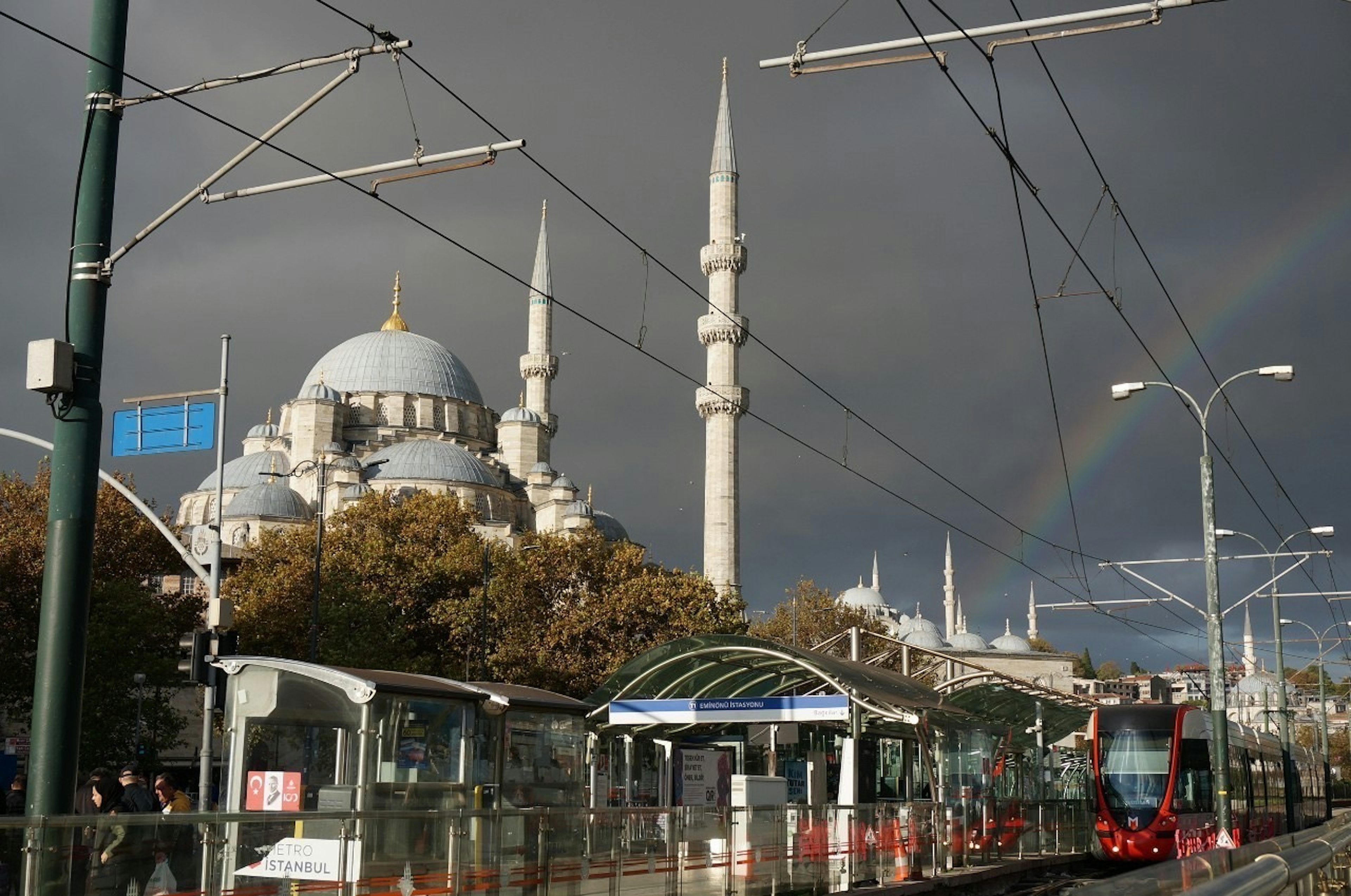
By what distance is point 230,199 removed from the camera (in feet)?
40.1

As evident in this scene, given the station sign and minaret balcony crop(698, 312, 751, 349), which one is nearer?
the station sign

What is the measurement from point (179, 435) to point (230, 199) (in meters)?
3.60

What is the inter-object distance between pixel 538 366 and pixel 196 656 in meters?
78.6

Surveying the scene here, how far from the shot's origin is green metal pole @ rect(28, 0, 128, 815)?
28.8ft

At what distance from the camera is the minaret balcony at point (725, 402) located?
6619 cm

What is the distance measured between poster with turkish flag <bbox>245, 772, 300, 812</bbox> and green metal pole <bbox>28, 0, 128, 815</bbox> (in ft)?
13.7

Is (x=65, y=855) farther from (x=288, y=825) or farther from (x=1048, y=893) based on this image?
(x=1048, y=893)

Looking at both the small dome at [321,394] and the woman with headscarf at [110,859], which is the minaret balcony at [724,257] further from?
→ the woman with headscarf at [110,859]

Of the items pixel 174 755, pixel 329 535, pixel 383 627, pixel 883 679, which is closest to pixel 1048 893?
pixel 883 679

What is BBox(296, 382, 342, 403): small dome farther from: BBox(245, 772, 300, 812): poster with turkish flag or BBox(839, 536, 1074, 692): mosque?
BBox(245, 772, 300, 812): poster with turkish flag

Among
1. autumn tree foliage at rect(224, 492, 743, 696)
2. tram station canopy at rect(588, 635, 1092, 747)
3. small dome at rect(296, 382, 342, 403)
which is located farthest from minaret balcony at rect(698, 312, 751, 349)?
tram station canopy at rect(588, 635, 1092, 747)

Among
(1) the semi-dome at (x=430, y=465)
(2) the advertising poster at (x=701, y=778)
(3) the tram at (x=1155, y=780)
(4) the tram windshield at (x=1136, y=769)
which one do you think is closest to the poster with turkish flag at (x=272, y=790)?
(2) the advertising poster at (x=701, y=778)

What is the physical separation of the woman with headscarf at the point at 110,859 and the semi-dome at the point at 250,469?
82122mm

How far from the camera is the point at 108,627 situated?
38406 millimetres
